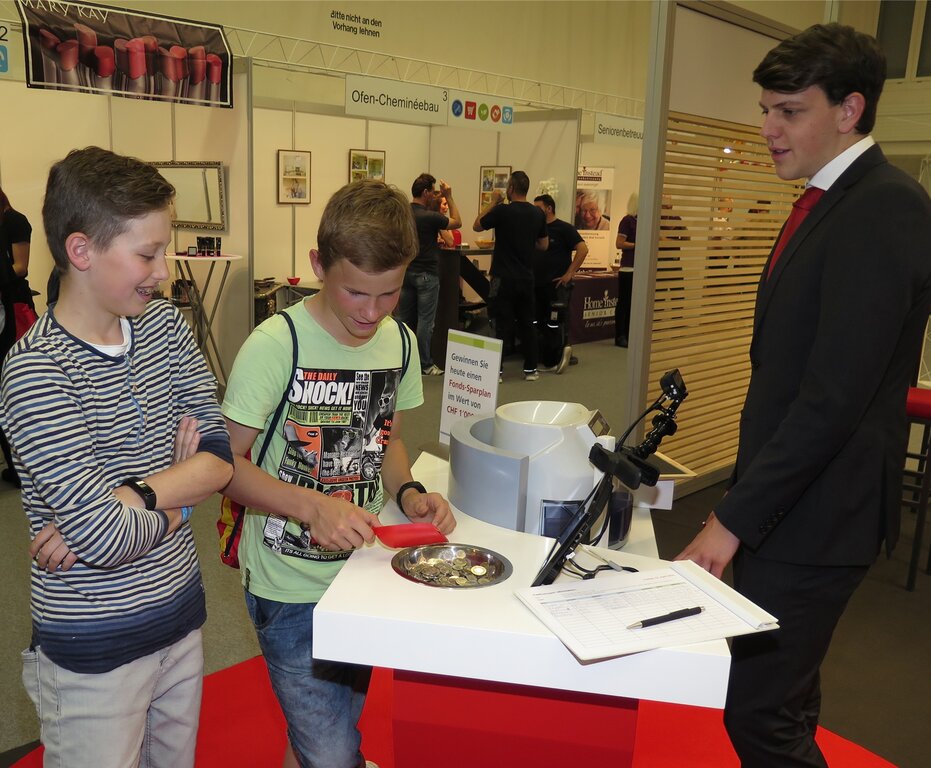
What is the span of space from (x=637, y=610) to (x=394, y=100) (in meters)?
6.11

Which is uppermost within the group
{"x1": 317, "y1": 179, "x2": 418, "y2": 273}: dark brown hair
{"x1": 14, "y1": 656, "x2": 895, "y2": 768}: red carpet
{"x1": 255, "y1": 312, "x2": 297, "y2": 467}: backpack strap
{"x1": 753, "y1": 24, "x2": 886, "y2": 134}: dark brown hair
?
{"x1": 753, "y1": 24, "x2": 886, "y2": 134}: dark brown hair

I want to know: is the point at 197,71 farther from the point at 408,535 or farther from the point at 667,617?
the point at 667,617

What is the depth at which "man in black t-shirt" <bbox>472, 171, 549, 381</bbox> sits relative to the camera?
288 inches

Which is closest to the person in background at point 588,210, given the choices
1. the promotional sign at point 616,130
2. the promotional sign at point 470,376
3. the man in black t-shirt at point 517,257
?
the promotional sign at point 616,130

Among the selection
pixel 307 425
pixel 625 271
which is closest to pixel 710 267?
pixel 307 425

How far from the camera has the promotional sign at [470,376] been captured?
2.22 meters

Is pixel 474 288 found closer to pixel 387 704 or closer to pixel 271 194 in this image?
pixel 271 194

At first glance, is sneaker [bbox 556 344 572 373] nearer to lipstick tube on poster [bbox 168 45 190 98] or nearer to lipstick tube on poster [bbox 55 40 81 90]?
lipstick tube on poster [bbox 168 45 190 98]

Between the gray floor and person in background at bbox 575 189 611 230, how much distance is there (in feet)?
21.4

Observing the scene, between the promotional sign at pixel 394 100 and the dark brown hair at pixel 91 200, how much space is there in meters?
5.30

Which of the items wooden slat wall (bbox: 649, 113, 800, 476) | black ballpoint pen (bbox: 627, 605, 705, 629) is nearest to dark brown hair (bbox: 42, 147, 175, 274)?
black ballpoint pen (bbox: 627, 605, 705, 629)

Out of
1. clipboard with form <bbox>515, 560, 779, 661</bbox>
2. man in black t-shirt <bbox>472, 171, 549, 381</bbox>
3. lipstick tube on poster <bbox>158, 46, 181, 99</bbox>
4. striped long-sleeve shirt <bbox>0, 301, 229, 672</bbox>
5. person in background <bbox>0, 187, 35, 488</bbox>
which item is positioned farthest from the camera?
man in black t-shirt <bbox>472, 171, 549, 381</bbox>

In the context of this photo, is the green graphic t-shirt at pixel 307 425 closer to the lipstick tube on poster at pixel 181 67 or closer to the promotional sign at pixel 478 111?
the lipstick tube on poster at pixel 181 67

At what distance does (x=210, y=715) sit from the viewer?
2338mm
